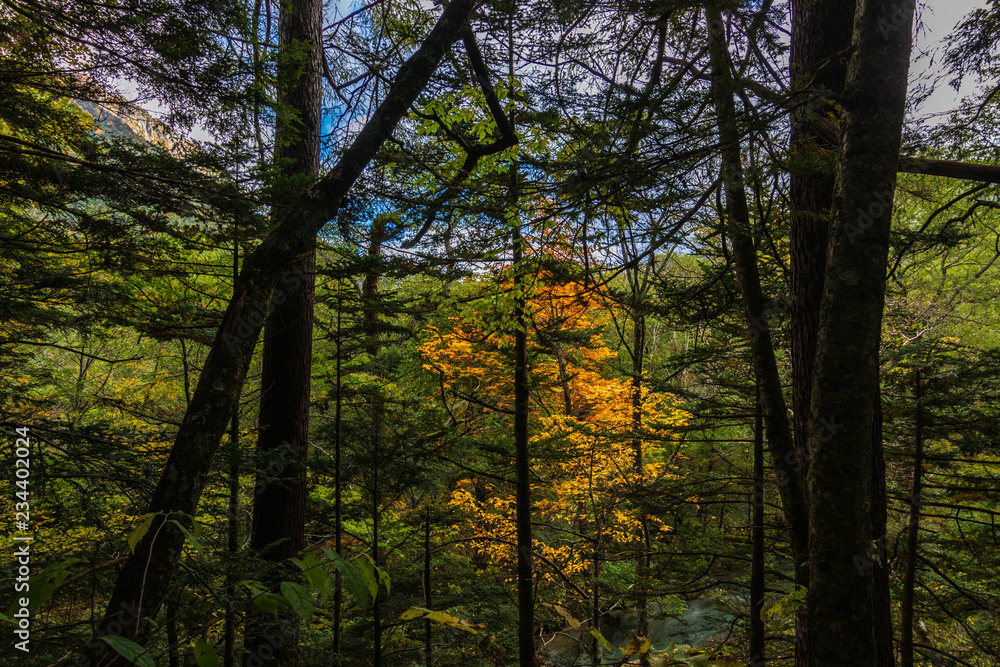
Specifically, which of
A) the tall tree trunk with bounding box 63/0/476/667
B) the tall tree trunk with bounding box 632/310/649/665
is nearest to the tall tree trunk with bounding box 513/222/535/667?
the tall tree trunk with bounding box 632/310/649/665

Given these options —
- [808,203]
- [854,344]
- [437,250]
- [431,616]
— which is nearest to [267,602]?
[431,616]

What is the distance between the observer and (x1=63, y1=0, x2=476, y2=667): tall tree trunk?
1621 millimetres

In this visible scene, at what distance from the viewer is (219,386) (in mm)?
2025

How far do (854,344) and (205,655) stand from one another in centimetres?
248

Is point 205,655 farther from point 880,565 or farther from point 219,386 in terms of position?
point 880,565

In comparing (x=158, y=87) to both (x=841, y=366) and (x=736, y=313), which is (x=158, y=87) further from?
(x=736, y=313)

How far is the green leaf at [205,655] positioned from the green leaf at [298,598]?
0.50 ft

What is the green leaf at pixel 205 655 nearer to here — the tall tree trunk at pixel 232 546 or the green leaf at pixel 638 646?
the tall tree trunk at pixel 232 546

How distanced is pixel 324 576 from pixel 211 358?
1.45 metres

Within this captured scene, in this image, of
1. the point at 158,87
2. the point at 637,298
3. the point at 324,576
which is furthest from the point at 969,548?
the point at 158,87

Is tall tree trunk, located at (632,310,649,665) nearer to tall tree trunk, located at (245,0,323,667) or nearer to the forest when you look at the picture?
the forest

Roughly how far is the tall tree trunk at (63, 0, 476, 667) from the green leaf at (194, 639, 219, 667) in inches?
22.8

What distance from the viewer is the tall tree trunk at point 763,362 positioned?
3.46 m

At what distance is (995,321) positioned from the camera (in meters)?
12.3
